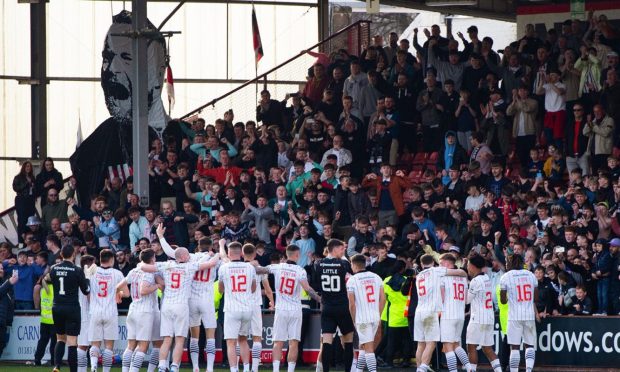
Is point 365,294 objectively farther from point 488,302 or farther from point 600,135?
point 600,135

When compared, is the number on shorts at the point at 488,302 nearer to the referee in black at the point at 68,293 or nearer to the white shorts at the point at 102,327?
the white shorts at the point at 102,327


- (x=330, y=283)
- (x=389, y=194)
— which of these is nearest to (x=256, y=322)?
(x=330, y=283)

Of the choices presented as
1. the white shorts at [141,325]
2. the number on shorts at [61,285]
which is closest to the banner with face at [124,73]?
the number on shorts at [61,285]

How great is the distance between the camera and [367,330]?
70.6 ft

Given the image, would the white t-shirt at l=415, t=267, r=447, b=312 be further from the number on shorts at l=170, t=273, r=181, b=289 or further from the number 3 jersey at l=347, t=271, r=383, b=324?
the number on shorts at l=170, t=273, r=181, b=289

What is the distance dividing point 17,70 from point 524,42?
13022 mm

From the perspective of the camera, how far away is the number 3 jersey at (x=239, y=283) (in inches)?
875

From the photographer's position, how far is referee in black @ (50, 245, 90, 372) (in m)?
22.2

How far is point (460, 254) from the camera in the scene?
24641 millimetres

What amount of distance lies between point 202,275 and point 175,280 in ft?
1.94

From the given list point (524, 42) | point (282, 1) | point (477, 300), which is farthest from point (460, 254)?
point (282, 1)

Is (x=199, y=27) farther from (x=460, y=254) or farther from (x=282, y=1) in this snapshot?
(x=460, y=254)

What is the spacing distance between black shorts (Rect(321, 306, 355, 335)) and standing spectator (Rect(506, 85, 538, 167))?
8.60 m

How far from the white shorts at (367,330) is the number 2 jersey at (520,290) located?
2206 mm
